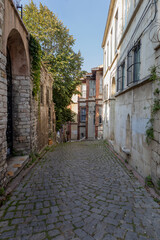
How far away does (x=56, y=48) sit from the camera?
1398 centimetres

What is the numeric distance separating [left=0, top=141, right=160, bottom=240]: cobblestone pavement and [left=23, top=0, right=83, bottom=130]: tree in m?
10.2

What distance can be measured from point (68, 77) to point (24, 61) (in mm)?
8472

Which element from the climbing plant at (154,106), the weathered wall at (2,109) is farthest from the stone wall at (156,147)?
the weathered wall at (2,109)

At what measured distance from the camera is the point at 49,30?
13039 mm

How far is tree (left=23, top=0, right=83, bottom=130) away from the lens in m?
13.2

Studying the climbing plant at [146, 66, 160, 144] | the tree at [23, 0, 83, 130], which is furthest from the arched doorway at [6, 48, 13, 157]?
the tree at [23, 0, 83, 130]

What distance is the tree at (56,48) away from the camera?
1317 cm

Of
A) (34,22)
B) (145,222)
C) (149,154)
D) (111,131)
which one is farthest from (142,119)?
(34,22)

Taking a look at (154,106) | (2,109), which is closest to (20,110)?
(2,109)

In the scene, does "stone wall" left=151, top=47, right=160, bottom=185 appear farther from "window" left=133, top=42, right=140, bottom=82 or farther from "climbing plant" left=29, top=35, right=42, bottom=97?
"climbing plant" left=29, top=35, right=42, bottom=97

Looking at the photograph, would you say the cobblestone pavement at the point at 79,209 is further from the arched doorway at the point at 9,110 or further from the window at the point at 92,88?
the window at the point at 92,88

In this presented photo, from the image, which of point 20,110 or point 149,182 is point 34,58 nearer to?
point 20,110

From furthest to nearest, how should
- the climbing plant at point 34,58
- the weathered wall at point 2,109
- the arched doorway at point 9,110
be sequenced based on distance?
the climbing plant at point 34,58 < the arched doorway at point 9,110 < the weathered wall at point 2,109

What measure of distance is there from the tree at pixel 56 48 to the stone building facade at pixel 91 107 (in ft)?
22.0
